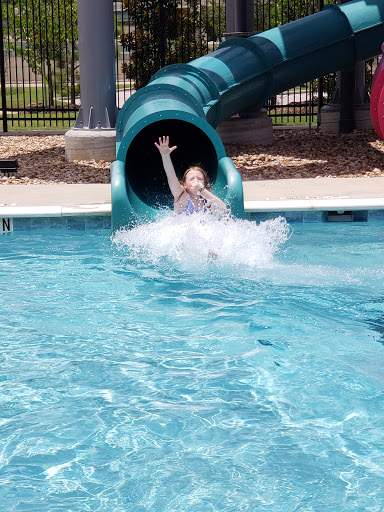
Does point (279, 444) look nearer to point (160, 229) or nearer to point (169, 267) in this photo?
point (169, 267)

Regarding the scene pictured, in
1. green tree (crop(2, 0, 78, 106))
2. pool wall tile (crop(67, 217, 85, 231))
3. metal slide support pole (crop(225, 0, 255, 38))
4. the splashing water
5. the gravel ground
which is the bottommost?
the splashing water

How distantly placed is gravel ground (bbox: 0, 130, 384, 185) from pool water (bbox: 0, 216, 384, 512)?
265 centimetres

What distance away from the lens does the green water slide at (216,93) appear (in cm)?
729

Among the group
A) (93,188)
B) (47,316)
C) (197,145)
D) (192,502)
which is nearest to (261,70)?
(197,145)

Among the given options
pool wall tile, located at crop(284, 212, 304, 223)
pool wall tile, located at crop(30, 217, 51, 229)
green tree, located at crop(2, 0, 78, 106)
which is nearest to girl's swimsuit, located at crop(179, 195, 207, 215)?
pool wall tile, located at crop(284, 212, 304, 223)

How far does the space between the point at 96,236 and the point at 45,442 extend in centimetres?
393

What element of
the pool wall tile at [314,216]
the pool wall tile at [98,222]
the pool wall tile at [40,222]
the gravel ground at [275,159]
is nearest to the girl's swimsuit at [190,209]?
the pool wall tile at [98,222]

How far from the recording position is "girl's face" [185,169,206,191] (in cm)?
677

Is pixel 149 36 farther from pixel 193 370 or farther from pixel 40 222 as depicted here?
pixel 193 370

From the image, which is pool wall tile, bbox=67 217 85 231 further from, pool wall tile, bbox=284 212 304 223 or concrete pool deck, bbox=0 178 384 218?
pool wall tile, bbox=284 212 304 223

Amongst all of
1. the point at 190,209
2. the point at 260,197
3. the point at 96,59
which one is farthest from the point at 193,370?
the point at 96,59

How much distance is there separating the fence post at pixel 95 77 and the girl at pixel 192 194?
144 inches

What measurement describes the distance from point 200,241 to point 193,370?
2140 mm

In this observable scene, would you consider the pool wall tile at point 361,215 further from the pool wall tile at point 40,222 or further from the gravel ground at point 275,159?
the pool wall tile at point 40,222
